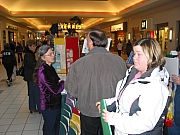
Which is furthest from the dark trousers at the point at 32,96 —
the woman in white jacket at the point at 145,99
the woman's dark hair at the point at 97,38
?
the woman in white jacket at the point at 145,99

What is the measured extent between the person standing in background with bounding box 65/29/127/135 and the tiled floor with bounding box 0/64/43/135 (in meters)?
1.73

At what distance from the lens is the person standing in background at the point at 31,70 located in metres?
3.68

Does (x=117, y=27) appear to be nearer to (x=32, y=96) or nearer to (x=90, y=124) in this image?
(x=32, y=96)

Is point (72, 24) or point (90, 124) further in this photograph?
point (72, 24)

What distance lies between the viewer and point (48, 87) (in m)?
2.23

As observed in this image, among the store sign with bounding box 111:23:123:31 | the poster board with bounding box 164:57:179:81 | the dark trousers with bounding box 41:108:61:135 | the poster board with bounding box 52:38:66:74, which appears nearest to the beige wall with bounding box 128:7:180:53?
the store sign with bounding box 111:23:123:31

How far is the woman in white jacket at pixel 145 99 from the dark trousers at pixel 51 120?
4.18 feet

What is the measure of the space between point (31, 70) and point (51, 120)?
164 cm

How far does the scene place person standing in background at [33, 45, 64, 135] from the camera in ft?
7.30

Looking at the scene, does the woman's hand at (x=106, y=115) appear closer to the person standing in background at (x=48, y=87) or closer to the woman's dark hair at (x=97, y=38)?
the woman's dark hair at (x=97, y=38)

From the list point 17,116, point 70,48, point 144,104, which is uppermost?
point 70,48

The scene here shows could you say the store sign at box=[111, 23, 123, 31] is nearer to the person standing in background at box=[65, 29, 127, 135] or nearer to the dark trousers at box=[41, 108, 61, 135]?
the dark trousers at box=[41, 108, 61, 135]

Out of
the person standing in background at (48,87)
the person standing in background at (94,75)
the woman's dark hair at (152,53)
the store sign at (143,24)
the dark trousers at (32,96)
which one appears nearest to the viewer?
the woman's dark hair at (152,53)

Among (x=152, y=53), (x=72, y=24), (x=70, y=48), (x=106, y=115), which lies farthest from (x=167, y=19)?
(x=106, y=115)
